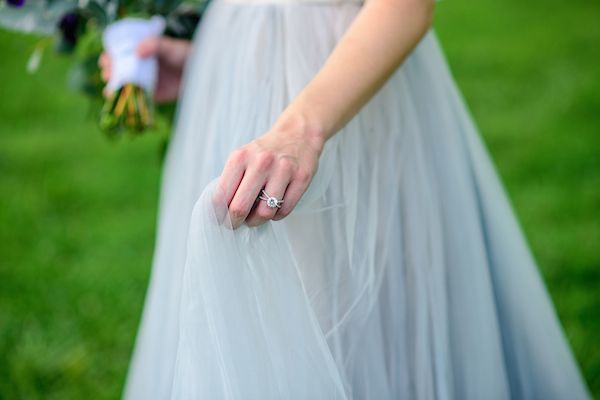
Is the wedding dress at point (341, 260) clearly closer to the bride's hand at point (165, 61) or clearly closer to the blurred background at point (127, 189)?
the bride's hand at point (165, 61)

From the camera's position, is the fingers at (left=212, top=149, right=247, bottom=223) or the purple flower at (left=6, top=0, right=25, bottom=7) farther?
the purple flower at (left=6, top=0, right=25, bottom=7)

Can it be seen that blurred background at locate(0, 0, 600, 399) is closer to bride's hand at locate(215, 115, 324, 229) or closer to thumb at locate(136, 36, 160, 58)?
thumb at locate(136, 36, 160, 58)

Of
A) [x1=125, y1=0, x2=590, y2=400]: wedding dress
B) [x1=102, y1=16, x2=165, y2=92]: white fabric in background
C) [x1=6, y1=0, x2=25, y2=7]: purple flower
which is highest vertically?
[x1=6, y1=0, x2=25, y2=7]: purple flower

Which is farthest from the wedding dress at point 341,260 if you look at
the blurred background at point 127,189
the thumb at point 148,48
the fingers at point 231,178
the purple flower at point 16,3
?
the blurred background at point 127,189

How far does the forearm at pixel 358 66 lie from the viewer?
1161mm

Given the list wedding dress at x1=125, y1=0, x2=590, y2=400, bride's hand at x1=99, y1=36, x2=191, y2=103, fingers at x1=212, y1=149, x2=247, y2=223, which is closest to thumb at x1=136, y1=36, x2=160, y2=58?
bride's hand at x1=99, y1=36, x2=191, y2=103

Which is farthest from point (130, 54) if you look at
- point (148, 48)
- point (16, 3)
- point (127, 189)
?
point (127, 189)

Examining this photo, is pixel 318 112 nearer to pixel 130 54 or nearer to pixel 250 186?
pixel 250 186

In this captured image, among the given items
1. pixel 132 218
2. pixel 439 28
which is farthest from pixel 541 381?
pixel 439 28

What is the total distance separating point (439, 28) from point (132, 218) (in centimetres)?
312

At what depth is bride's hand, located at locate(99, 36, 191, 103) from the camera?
5.94 ft

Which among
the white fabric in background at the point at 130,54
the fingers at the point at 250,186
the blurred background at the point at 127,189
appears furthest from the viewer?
the blurred background at the point at 127,189

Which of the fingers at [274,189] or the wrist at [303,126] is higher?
Result: the wrist at [303,126]

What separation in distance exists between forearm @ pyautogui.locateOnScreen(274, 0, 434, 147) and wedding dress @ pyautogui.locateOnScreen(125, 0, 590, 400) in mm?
105
